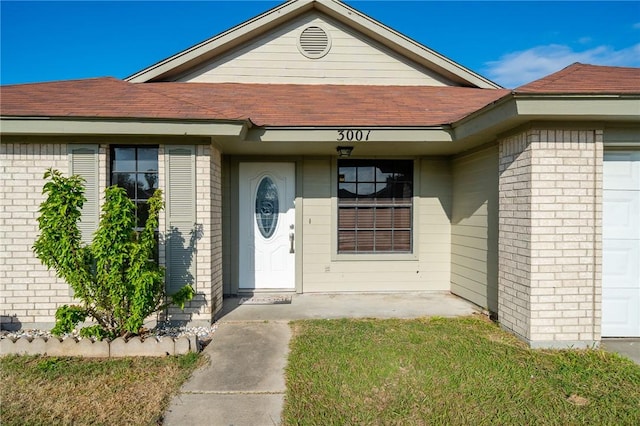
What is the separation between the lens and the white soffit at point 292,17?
22.1 ft

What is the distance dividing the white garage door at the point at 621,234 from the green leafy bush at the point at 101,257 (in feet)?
17.4

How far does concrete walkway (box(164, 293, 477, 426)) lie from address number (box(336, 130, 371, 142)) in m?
2.58

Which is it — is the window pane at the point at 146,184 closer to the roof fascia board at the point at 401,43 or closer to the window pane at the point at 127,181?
the window pane at the point at 127,181

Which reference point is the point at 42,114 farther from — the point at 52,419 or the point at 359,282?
the point at 359,282

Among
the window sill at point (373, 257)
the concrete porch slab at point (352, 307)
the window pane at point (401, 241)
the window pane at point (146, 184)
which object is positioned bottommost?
the concrete porch slab at point (352, 307)

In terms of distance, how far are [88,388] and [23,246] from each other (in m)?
2.63

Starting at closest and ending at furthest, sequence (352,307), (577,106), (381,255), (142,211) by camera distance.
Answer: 1. (577,106)
2. (142,211)
3. (352,307)
4. (381,255)

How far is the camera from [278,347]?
3947 mm

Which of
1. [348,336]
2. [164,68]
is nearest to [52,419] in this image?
[348,336]

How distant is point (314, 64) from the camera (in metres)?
7.14

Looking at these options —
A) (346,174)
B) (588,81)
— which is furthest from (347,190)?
(588,81)

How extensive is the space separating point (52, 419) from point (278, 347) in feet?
6.72

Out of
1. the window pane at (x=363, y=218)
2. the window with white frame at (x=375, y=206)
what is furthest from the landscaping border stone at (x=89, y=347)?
the window pane at (x=363, y=218)

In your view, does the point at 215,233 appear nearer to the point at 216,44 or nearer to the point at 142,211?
the point at 142,211
